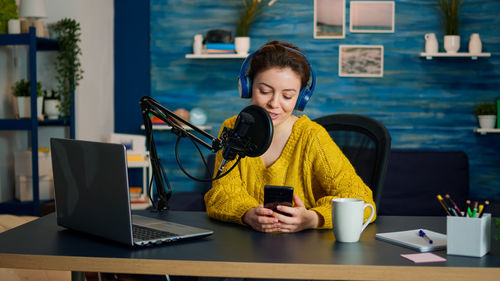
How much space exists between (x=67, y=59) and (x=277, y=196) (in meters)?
2.69

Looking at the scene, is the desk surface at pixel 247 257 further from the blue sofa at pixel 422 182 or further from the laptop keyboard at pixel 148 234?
the blue sofa at pixel 422 182

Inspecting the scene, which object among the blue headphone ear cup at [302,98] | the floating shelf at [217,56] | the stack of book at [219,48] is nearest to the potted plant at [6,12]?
the floating shelf at [217,56]

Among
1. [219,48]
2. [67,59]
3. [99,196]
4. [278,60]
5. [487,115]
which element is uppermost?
[219,48]

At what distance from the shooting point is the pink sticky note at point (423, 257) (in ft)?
3.68

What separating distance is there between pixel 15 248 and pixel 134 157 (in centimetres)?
278

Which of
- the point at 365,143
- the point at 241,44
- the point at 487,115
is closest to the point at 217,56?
the point at 241,44

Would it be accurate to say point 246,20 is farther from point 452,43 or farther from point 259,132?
point 259,132

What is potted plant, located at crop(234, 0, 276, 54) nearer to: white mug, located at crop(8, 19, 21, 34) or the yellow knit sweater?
white mug, located at crop(8, 19, 21, 34)

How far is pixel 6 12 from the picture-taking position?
3.59 metres

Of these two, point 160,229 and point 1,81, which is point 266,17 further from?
point 160,229

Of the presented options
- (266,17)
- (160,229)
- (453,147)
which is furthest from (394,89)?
(160,229)

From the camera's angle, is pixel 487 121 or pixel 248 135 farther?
pixel 487 121

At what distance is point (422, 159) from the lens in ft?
12.4

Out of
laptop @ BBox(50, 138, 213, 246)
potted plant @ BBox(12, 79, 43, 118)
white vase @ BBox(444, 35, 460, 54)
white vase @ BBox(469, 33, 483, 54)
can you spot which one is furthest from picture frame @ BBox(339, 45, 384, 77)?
laptop @ BBox(50, 138, 213, 246)
